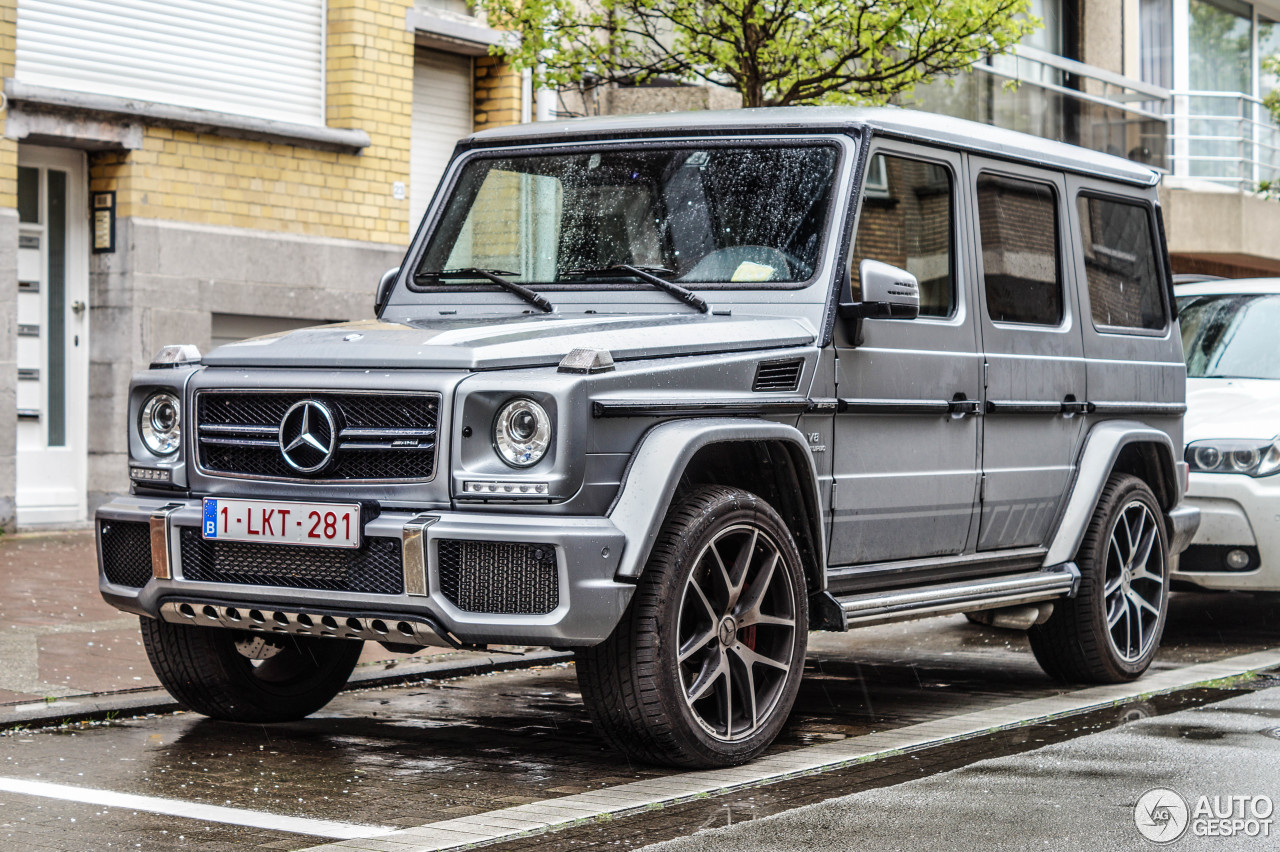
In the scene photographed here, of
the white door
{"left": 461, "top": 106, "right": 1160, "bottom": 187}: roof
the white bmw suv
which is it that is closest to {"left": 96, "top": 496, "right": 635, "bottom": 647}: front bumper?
{"left": 461, "top": 106, "right": 1160, "bottom": 187}: roof

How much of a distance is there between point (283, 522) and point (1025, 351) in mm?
3341

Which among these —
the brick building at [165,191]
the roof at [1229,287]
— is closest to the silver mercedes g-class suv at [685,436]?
the roof at [1229,287]

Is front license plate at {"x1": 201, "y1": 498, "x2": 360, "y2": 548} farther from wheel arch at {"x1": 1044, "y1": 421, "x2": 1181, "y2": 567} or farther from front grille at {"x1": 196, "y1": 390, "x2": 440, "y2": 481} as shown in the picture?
wheel arch at {"x1": 1044, "y1": 421, "x2": 1181, "y2": 567}

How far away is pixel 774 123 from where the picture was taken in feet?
22.7

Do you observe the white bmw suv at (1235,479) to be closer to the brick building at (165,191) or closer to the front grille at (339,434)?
the front grille at (339,434)

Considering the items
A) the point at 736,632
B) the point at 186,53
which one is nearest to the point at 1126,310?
the point at 736,632

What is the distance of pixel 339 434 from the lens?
228 inches

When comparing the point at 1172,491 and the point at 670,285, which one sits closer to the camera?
the point at 670,285

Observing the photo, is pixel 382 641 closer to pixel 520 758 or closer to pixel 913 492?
pixel 520 758

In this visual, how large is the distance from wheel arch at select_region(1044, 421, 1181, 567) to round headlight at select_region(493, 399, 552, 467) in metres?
3.12

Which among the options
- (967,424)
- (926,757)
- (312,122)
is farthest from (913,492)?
(312,122)

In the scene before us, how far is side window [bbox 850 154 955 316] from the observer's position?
6.90 metres

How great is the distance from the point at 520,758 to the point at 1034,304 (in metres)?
3.01

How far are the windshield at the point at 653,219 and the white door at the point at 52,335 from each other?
7.65 m
